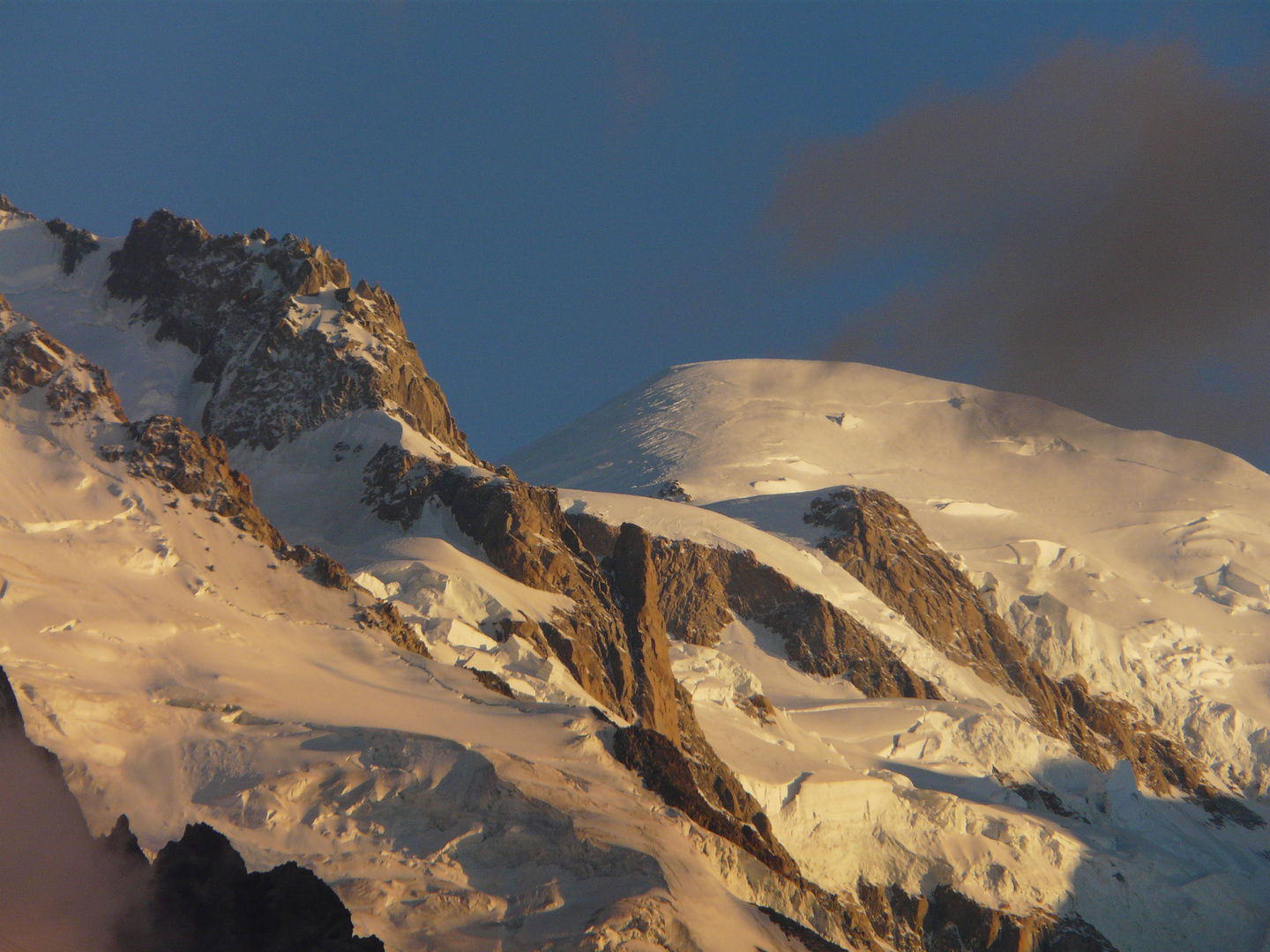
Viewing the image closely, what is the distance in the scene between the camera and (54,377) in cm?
10062

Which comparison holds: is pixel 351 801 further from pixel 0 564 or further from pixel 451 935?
pixel 0 564

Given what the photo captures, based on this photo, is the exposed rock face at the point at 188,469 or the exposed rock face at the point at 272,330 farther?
the exposed rock face at the point at 272,330

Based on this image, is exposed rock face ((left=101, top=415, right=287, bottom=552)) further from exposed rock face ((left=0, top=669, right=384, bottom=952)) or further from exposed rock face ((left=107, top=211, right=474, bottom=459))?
exposed rock face ((left=0, top=669, right=384, bottom=952))

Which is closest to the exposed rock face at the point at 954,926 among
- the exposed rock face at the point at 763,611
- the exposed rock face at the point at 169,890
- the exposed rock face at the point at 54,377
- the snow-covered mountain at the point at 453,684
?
the snow-covered mountain at the point at 453,684

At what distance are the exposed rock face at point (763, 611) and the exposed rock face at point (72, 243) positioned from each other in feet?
215

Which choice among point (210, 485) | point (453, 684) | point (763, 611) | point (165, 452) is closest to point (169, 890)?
point (453, 684)

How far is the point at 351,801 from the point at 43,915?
1876 centimetres

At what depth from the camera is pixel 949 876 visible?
441 feet

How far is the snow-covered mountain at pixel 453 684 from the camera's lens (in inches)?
2271

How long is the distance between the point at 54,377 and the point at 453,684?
39.6 m

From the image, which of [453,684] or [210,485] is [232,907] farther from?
[210,485]

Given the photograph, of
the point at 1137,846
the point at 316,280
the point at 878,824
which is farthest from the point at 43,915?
the point at 1137,846

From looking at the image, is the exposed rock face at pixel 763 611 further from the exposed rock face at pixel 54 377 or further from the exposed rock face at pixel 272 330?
the exposed rock face at pixel 54 377

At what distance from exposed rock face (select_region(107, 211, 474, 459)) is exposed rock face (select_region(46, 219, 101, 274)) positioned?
16.6ft
